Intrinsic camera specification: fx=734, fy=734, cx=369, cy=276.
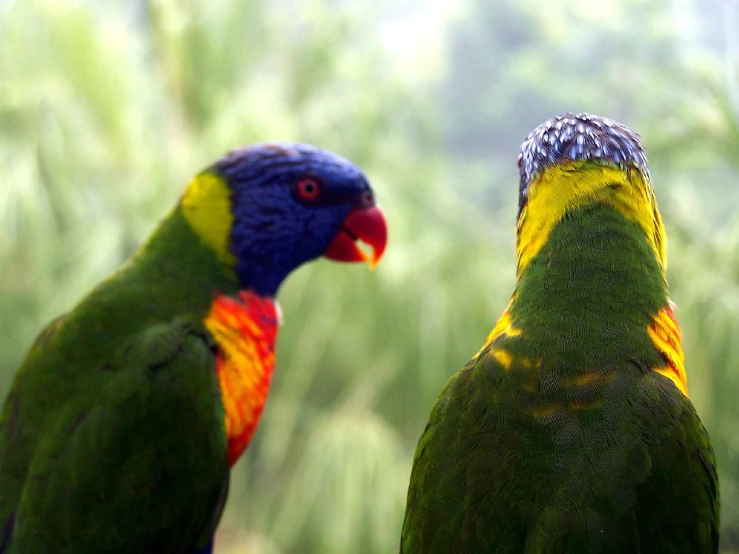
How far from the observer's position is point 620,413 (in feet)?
2.03

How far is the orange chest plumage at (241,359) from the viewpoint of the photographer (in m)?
0.93

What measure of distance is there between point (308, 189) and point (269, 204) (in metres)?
0.06

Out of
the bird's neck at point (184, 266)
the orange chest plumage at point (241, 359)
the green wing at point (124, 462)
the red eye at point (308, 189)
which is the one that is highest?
the red eye at point (308, 189)

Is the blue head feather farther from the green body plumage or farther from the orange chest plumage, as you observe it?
the green body plumage

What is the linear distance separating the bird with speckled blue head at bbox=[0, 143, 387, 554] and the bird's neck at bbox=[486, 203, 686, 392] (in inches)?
14.6

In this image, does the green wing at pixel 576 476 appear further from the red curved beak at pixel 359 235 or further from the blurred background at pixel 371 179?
the blurred background at pixel 371 179

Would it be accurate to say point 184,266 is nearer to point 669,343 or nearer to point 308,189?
point 308,189

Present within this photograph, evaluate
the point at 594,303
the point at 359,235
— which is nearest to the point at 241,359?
the point at 359,235

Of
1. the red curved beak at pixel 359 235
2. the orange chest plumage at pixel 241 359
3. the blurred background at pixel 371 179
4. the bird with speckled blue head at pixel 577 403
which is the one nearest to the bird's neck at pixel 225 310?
the orange chest plumage at pixel 241 359

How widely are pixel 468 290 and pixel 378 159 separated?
0.60 m

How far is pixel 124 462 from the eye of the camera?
831mm

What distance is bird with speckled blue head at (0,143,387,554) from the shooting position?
0.83 metres

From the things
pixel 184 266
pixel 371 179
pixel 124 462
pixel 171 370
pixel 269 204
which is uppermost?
pixel 371 179

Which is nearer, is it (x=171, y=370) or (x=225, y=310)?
(x=171, y=370)
